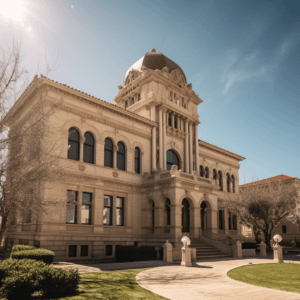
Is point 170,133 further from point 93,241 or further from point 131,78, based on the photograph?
point 93,241

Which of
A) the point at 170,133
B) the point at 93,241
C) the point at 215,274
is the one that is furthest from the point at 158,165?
the point at 215,274

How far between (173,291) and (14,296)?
5.31 m

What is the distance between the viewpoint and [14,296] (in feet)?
29.4

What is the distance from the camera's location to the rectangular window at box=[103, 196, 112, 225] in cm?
2602

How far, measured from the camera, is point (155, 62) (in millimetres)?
35812

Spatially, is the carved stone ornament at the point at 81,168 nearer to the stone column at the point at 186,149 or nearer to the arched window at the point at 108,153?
the arched window at the point at 108,153

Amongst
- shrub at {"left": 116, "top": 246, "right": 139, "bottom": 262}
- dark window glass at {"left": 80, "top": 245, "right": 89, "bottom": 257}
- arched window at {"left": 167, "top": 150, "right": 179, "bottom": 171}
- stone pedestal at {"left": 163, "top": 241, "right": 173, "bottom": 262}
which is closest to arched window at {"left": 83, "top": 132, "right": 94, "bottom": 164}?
dark window glass at {"left": 80, "top": 245, "right": 89, "bottom": 257}

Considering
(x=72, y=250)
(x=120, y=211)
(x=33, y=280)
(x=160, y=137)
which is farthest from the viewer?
(x=160, y=137)

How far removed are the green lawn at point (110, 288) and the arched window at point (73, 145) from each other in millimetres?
12203

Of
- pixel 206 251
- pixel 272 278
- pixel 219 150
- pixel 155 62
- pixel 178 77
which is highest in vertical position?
pixel 155 62

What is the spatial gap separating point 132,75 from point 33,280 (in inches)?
1151

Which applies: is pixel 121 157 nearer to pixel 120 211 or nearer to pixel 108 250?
pixel 120 211

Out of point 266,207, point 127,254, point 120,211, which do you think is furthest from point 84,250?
point 266,207

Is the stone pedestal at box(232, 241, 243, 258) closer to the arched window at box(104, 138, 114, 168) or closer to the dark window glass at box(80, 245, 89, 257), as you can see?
the dark window glass at box(80, 245, 89, 257)
